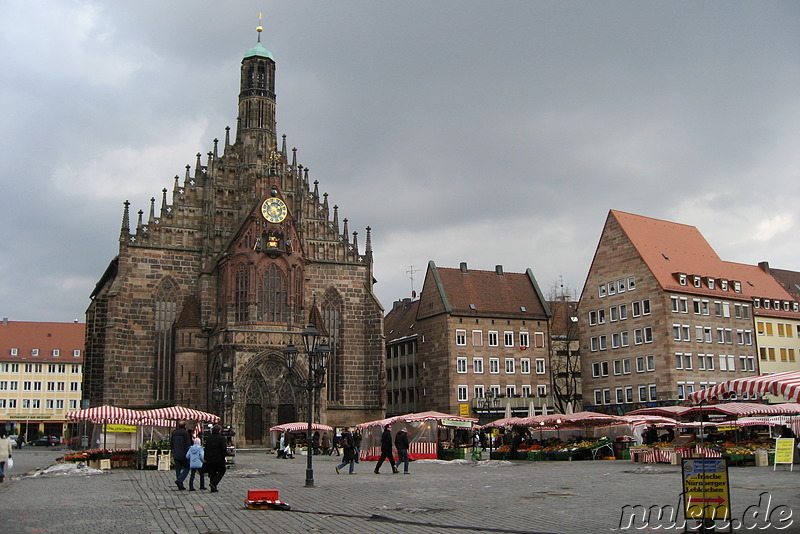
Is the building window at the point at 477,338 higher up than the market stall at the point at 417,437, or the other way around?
the building window at the point at 477,338

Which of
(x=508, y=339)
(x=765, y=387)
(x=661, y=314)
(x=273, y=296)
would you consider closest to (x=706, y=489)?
(x=765, y=387)

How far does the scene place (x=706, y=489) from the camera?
12.1 meters

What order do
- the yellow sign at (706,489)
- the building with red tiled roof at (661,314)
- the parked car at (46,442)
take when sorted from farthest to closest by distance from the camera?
the parked car at (46,442), the building with red tiled roof at (661,314), the yellow sign at (706,489)

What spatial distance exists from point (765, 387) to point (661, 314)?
46.0 meters

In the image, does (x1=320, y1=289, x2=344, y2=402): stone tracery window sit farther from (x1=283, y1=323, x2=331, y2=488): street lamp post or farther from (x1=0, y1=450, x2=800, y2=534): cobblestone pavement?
(x1=0, y1=450, x2=800, y2=534): cobblestone pavement

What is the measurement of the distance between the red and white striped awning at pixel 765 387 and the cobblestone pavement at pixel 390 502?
1854 mm

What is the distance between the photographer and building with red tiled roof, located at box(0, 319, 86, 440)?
97.4 metres

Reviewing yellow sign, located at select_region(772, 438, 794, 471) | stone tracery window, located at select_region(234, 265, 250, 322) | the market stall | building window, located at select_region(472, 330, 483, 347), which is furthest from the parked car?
yellow sign, located at select_region(772, 438, 794, 471)

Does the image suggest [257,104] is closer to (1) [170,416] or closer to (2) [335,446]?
(2) [335,446]

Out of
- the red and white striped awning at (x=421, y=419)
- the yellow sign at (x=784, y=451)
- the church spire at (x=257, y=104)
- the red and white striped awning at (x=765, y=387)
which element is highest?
the church spire at (x=257, y=104)

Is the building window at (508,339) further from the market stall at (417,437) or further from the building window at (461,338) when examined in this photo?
the market stall at (417,437)

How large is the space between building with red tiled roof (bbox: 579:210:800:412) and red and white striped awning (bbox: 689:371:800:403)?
42829mm

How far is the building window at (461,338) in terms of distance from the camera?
6638 centimetres

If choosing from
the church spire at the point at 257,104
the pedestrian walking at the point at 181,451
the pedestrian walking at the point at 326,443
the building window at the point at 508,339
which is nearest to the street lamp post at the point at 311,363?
the pedestrian walking at the point at 181,451
